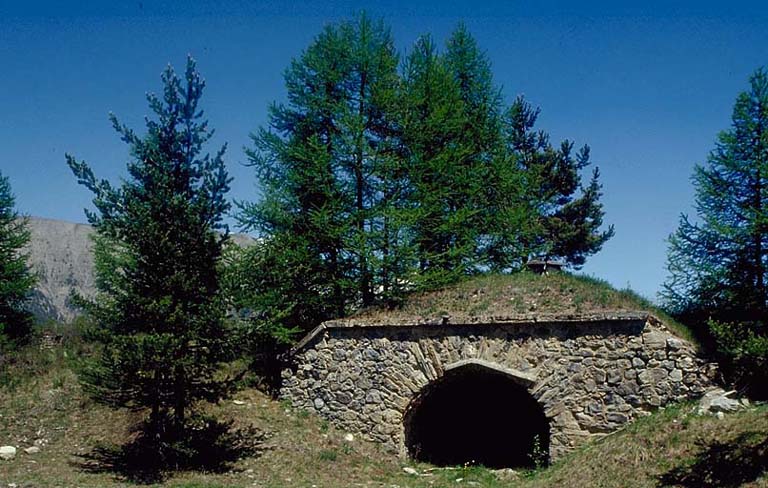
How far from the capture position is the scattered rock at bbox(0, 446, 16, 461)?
13.3 m

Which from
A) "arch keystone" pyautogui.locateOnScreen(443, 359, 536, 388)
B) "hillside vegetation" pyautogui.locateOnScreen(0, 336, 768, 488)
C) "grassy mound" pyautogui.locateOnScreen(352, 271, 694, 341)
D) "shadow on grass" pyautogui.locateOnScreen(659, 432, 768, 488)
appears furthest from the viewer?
"grassy mound" pyautogui.locateOnScreen(352, 271, 694, 341)

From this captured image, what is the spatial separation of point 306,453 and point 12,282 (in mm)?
12519

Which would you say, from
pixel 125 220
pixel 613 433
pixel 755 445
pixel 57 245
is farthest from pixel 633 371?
pixel 57 245

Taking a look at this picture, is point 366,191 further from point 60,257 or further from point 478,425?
point 60,257

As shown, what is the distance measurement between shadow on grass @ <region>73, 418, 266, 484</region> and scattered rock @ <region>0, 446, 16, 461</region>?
142 cm

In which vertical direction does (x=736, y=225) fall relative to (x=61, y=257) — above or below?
below

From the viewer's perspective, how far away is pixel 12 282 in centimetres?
2050

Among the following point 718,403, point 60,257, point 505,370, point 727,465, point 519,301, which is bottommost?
point 727,465

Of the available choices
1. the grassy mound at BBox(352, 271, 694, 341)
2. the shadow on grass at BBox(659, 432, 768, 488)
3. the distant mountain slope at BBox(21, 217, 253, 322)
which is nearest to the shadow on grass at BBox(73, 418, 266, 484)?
the grassy mound at BBox(352, 271, 694, 341)

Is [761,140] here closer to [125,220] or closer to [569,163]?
[125,220]

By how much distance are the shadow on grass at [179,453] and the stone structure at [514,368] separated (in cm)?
202

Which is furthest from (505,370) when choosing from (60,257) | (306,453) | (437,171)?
(60,257)

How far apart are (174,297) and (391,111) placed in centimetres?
869

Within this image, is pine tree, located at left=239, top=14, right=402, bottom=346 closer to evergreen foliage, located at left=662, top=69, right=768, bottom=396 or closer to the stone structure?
the stone structure
